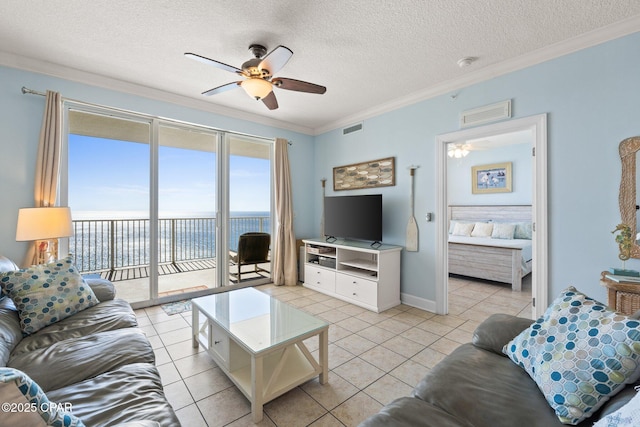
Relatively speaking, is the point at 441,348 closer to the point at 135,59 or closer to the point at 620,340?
the point at 620,340

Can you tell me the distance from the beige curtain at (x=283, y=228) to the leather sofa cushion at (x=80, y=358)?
108 inches

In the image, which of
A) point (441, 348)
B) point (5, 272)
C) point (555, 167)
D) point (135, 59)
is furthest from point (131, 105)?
point (555, 167)

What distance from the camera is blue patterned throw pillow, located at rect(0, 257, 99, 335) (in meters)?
1.69

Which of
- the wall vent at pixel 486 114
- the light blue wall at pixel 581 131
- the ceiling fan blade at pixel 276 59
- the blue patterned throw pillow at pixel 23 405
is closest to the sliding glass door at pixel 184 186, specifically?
the ceiling fan blade at pixel 276 59

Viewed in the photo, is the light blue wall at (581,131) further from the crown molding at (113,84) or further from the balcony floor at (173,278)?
the balcony floor at (173,278)

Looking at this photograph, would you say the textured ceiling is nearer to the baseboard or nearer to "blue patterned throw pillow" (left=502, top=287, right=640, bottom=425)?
"blue patterned throw pillow" (left=502, top=287, right=640, bottom=425)

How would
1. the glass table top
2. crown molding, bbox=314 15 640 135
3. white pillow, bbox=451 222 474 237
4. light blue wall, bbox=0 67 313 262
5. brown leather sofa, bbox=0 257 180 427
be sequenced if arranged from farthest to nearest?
white pillow, bbox=451 222 474 237 → light blue wall, bbox=0 67 313 262 → crown molding, bbox=314 15 640 135 → the glass table top → brown leather sofa, bbox=0 257 180 427

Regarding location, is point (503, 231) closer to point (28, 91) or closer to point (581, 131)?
point (581, 131)

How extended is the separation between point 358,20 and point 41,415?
2.57 metres

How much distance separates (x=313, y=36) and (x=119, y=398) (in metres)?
2.62

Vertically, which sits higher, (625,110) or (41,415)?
(625,110)

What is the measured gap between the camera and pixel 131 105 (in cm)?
317

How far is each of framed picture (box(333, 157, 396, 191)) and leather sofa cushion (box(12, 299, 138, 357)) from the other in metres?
3.13

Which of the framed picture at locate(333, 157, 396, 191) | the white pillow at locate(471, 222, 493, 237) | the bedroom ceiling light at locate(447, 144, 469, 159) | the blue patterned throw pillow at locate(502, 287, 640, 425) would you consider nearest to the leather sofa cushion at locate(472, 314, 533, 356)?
the blue patterned throw pillow at locate(502, 287, 640, 425)
